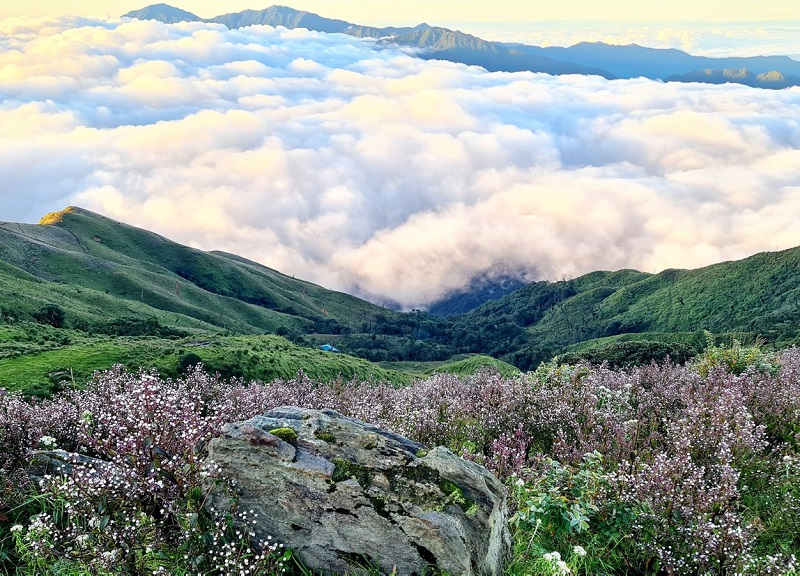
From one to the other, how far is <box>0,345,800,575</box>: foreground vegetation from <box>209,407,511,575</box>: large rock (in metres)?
0.35

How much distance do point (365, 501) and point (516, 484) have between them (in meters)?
2.60

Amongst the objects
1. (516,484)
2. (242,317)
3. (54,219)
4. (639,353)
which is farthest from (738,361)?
(54,219)

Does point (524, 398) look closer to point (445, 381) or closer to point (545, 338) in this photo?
point (445, 381)

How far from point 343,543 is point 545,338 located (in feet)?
572

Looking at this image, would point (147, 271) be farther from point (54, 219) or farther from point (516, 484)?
point (516, 484)

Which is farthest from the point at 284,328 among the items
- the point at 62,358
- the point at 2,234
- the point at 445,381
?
the point at 445,381

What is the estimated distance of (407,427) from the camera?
10914 mm

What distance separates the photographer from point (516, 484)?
7.94 meters

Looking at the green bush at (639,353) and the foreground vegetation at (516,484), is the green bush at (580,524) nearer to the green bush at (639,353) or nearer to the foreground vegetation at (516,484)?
the foreground vegetation at (516,484)

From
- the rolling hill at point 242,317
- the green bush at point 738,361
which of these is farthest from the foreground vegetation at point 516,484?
the rolling hill at point 242,317

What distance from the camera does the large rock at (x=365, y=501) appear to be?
19.9 ft

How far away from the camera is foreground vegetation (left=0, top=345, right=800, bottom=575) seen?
5.92 metres

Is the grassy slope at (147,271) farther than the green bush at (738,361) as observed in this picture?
Yes

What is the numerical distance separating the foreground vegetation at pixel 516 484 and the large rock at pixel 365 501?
35 cm
